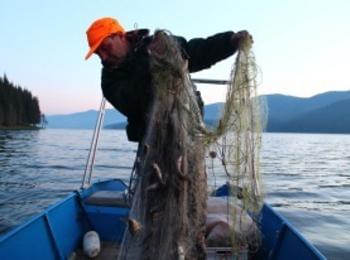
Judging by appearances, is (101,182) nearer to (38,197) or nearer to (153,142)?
(153,142)

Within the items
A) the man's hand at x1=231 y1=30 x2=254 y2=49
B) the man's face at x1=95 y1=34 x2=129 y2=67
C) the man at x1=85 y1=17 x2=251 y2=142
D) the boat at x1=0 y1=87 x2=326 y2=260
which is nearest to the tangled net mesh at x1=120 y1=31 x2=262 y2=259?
the man's hand at x1=231 y1=30 x2=254 y2=49

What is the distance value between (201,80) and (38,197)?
14256mm

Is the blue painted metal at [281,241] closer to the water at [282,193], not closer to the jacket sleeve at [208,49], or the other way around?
the water at [282,193]

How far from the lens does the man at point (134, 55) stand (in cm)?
362

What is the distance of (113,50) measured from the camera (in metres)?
3.73

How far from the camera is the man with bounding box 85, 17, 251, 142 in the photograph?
362 centimetres

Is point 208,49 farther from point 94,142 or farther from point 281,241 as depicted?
point 94,142

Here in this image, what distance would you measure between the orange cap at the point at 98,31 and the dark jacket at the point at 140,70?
0.58ft

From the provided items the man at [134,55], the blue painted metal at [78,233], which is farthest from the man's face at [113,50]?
the blue painted metal at [78,233]

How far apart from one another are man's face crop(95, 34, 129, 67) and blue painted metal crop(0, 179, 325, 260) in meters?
1.52

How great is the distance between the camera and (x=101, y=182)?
32.4ft

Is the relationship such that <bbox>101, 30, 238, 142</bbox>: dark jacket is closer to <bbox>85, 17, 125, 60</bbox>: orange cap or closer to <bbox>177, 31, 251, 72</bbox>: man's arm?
<bbox>177, 31, 251, 72</bbox>: man's arm

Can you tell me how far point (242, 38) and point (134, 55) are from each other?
2.91ft

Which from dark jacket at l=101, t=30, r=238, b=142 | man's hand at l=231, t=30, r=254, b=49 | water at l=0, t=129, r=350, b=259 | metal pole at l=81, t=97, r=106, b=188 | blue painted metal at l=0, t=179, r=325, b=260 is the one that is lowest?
water at l=0, t=129, r=350, b=259
